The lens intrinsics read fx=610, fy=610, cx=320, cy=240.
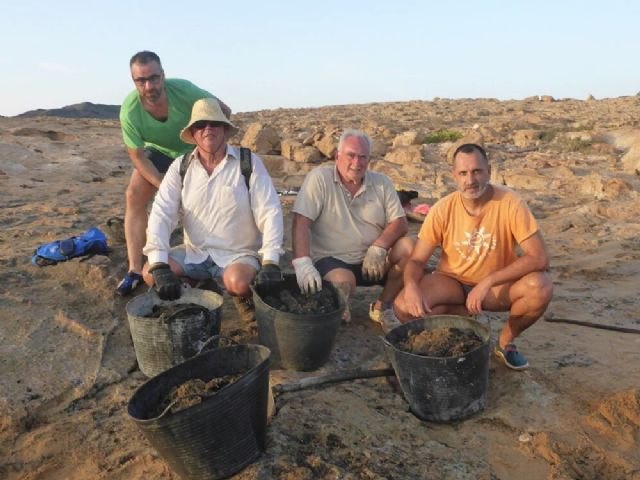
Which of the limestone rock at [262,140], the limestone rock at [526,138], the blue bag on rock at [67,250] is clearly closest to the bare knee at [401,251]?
the blue bag on rock at [67,250]

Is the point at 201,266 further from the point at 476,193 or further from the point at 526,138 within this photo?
the point at 526,138

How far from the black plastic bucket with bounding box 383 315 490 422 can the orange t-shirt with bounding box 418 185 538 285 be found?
63cm

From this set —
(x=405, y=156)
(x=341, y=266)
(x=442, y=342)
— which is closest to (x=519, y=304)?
(x=442, y=342)

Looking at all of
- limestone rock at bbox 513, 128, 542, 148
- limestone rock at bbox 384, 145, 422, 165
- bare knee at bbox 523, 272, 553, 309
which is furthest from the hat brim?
limestone rock at bbox 513, 128, 542, 148

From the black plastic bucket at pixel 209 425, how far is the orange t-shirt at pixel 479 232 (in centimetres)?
157

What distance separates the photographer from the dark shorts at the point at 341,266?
4.33 metres

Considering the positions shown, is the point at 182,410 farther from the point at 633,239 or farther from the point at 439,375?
the point at 633,239

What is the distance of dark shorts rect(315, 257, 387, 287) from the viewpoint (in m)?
4.33

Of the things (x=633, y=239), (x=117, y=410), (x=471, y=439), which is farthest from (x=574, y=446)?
(x=633, y=239)

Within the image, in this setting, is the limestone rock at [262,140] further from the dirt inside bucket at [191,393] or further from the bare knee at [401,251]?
the dirt inside bucket at [191,393]

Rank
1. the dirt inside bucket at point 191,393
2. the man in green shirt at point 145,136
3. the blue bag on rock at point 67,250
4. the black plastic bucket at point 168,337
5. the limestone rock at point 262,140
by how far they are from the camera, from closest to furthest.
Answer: the dirt inside bucket at point 191,393
the black plastic bucket at point 168,337
the man in green shirt at point 145,136
the blue bag on rock at point 67,250
the limestone rock at point 262,140

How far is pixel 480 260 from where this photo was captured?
12.6 feet

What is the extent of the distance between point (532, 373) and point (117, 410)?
2.43 meters

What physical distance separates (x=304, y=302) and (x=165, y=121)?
6.10 feet
